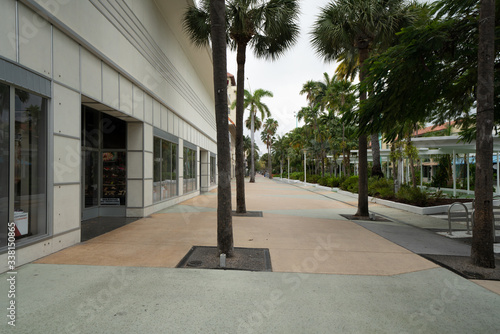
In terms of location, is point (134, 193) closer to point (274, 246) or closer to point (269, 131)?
point (274, 246)

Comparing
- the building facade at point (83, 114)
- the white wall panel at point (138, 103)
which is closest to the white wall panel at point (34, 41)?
the building facade at point (83, 114)

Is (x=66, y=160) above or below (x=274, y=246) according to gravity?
above

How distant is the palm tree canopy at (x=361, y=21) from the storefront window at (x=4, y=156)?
10.3 m

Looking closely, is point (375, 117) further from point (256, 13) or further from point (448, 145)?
point (448, 145)

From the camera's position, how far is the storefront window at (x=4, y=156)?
15.6 ft

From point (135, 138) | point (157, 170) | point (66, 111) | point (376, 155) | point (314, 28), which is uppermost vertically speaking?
point (314, 28)

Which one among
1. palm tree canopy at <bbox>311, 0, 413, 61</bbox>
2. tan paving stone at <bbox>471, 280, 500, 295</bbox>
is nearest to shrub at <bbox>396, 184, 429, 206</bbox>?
palm tree canopy at <bbox>311, 0, 413, 61</bbox>

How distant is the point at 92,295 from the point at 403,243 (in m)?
6.55

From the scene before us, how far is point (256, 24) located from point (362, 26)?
3.97 metres

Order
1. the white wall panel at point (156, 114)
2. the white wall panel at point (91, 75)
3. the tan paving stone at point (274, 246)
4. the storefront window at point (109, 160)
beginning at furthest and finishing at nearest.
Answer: the white wall panel at point (156, 114)
the storefront window at point (109, 160)
the white wall panel at point (91, 75)
the tan paving stone at point (274, 246)

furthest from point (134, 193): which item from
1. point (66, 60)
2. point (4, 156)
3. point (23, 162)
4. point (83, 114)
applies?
point (4, 156)

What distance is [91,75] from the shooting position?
713cm

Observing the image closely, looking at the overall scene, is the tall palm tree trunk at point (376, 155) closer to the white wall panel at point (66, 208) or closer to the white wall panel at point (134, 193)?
the white wall panel at point (134, 193)

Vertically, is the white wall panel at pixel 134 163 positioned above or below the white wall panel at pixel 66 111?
below
